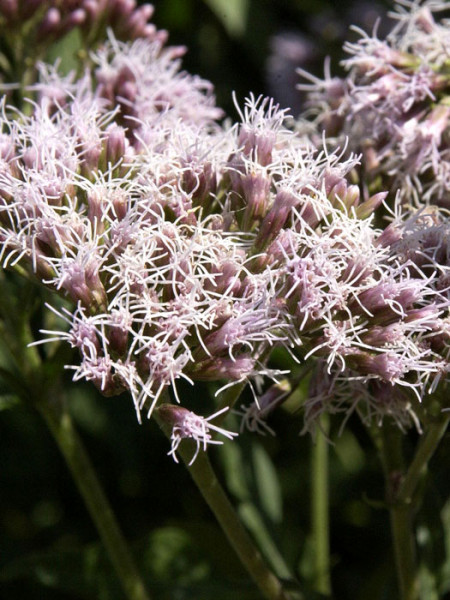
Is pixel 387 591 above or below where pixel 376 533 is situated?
above

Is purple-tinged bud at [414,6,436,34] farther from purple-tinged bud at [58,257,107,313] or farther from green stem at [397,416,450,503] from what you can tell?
purple-tinged bud at [58,257,107,313]

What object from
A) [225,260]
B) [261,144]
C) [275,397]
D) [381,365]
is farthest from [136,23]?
[381,365]

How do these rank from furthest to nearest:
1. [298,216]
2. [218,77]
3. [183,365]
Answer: [218,77] → [298,216] → [183,365]

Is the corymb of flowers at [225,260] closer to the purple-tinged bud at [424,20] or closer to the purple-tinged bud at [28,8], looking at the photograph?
the purple-tinged bud at [424,20]

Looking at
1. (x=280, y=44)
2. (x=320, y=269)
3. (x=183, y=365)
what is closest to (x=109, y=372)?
(x=183, y=365)

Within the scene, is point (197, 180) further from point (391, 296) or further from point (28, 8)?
point (28, 8)

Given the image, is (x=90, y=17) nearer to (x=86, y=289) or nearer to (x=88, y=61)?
A: (x=88, y=61)

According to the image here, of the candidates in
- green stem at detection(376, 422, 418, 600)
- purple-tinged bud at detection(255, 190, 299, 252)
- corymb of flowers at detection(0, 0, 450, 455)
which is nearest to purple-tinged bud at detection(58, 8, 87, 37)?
corymb of flowers at detection(0, 0, 450, 455)
